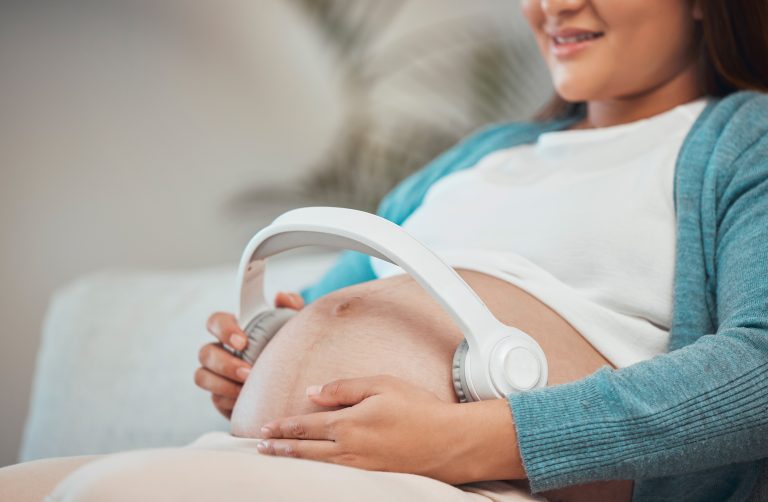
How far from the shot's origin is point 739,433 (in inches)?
28.7

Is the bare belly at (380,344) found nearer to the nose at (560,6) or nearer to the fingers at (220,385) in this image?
the fingers at (220,385)

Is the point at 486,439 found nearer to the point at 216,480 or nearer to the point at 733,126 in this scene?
the point at 216,480

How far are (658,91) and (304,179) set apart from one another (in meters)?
1.44

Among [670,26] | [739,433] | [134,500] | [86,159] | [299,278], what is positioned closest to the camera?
[134,500]

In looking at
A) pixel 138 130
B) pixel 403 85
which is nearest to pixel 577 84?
pixel 403 85

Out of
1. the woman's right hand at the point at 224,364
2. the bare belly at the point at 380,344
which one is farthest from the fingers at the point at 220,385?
the bare belly at the point at 380,344

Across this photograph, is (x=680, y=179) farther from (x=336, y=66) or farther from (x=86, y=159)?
(x=86, y=159)

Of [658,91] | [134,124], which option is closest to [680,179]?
[658,91]

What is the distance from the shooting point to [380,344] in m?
0.80

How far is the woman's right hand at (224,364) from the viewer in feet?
3.14

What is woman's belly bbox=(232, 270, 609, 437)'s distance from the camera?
30.9 inches

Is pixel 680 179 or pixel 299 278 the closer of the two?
pixel 680 179

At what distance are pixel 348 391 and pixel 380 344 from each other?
0.11 meters

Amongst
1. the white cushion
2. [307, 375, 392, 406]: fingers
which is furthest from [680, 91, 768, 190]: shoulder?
the white cushion
